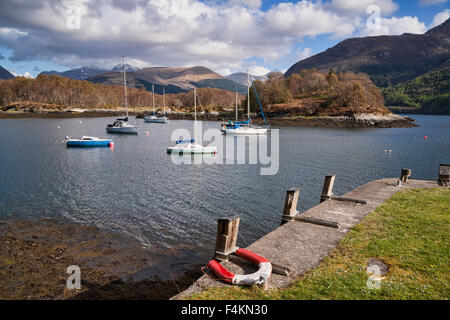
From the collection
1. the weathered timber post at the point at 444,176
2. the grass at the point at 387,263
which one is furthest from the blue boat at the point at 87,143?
the weathered timber post at the point at 444,176

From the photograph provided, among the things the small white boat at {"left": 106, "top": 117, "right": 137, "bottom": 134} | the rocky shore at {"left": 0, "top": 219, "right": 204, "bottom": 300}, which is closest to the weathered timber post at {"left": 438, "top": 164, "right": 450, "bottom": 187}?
the rocky shore at {"left": 0, "top": 219, "right": 204, "bottom": 300}

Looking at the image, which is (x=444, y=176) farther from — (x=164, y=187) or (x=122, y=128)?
(x=122, y=128)

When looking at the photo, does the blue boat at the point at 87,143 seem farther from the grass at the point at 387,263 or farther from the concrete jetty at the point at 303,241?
the grass at the point at 387,263

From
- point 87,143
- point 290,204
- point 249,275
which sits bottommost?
point 249,275

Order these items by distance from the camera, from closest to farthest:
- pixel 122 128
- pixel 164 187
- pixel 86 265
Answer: pixel 86 265 → pixel 164 187 → pixel 122 128

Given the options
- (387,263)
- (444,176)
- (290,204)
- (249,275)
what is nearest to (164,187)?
(290,204)

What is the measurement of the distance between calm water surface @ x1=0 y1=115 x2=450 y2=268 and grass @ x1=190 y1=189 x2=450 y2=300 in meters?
6.16

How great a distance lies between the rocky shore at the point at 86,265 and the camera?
10969mm

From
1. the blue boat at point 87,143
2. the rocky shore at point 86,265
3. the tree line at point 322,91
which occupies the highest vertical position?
the tree line at point 322,91

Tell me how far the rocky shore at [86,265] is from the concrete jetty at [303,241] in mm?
2647

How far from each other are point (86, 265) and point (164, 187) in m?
14.3

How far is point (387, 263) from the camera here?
9797 millimetres
